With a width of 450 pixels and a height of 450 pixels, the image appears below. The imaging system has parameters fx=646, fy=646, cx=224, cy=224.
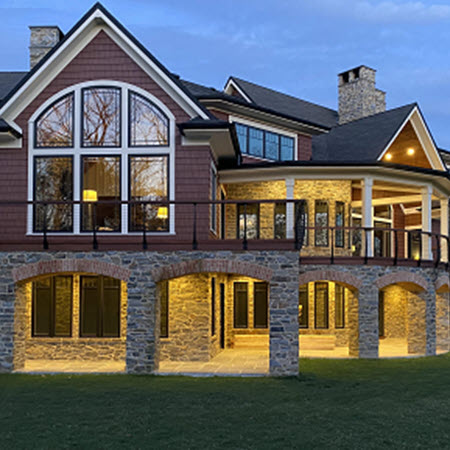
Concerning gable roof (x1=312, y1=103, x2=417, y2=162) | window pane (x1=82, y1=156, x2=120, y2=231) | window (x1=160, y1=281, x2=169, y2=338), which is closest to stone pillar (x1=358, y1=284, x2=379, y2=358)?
gable roof (x1=312, y1=103, x2=417, y2=162)

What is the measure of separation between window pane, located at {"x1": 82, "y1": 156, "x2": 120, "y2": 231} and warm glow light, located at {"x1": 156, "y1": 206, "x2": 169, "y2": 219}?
109 centimetres

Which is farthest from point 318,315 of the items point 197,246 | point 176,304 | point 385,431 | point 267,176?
point 385,431

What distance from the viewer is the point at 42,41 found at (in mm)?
23047

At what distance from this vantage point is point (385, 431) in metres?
10.3

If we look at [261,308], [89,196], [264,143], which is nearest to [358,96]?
[264,143]

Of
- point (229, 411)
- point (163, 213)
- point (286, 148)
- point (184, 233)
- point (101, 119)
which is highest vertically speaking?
point (286, 148)

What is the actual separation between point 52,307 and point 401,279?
10.3 m

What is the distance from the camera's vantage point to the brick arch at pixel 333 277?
18.9 m

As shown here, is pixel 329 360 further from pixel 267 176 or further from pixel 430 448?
pixel 430 448

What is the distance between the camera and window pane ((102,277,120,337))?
17828 millimetres

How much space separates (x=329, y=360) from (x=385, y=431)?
834 centimetres

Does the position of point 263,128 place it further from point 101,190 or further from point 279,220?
point 101,190

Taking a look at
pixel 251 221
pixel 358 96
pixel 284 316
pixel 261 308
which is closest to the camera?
pixel 284 316

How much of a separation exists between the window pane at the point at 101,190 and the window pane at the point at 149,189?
0.44 m
